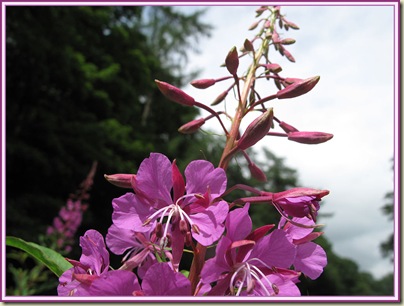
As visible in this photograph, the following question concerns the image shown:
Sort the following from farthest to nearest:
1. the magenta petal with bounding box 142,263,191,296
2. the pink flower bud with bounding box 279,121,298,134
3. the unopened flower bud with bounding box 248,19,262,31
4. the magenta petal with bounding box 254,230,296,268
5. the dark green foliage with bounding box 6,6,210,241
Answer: the dark green foliage with bounding box 6,6,210,241 → the unopened flower bud with bounding box 248,19,262,31 → the pink flower bud with bounding box 279,121,298,134 → the magenta petal with bounding box 254,230,296,268 → the magenta petal with bounding box 142,263,191,296

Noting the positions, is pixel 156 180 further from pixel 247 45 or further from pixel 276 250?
pixel 247 45

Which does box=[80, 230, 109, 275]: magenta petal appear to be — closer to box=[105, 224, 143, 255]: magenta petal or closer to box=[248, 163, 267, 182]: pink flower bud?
box=[105, 224, 143, 255]: magenta petal

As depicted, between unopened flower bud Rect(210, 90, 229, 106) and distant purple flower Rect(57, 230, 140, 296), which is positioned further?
unopened flower bud Rect(210, 90, 229, 106)

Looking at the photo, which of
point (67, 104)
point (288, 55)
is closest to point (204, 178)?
point (288, 55)

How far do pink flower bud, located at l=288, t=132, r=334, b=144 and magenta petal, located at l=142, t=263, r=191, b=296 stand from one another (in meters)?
0.55

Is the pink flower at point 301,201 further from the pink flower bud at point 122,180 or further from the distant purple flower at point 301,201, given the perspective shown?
the pink flower bud at point 122,180

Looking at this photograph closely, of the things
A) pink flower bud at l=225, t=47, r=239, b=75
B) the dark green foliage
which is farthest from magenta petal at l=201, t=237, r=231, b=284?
the dark green foliage

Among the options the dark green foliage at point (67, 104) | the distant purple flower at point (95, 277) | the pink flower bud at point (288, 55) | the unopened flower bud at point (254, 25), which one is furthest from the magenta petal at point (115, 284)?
the dark green foliage at point (67, 104)

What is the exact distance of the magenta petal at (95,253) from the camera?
0.98 meters

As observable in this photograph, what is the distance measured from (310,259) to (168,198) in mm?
414

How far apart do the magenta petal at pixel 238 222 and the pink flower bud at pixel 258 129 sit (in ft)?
0.66

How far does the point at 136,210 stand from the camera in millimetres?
933

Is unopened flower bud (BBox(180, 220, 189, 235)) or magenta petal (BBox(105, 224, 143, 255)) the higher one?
unopened flower bud (BBox(180, 220, 189, 235))

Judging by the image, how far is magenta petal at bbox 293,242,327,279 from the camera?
107cm
